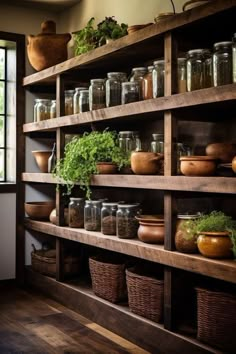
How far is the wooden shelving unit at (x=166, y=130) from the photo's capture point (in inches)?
104

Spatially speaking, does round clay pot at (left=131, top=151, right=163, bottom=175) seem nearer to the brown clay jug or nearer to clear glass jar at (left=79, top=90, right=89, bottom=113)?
clear glass jar at (left=79, top=90, right=89, bottom=113)

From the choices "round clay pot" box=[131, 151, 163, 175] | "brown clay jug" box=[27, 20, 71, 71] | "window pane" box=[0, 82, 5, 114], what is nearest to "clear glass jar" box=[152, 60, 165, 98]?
"round clay pot" box=[131, 151, 163, 175]

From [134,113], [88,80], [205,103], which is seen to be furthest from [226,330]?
[88,80]

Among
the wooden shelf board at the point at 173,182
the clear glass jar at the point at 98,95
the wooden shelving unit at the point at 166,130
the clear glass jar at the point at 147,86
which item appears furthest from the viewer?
the clear glass jar at the point at 98,95

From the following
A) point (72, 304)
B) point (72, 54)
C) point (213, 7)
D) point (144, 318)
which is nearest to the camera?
point (213, 7)

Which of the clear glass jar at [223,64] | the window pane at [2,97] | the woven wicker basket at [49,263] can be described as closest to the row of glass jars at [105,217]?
the woven wicker basket at [49,263]

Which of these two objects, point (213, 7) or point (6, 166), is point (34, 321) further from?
point (213, 7)

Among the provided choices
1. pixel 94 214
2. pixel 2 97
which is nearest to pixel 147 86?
pixel 94 214

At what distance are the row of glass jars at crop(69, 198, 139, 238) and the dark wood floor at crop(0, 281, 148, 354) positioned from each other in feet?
2.06

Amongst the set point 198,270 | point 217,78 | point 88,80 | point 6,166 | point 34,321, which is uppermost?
point 88,80

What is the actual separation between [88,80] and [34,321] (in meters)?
1.85

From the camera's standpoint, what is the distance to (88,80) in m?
4.21

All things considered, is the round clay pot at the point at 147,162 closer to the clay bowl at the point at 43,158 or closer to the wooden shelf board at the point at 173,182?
the wooden shelf board at the point at 173,182

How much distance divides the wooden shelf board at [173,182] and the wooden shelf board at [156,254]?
342mm
